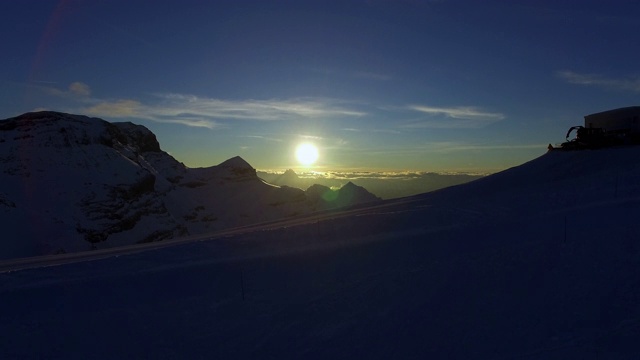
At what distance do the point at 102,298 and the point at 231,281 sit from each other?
151 inches

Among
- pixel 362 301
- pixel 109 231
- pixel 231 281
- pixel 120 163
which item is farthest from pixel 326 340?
pixel 120 163

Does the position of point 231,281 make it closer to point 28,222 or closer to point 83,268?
point 83,268

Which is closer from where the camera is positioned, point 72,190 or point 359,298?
point 359,298

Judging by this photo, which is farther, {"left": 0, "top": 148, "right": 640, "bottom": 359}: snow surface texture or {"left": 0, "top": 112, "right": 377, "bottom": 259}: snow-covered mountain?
{"left": 0, "top": 112, "right": 377, "bottom": 259}: snow-covered mountain

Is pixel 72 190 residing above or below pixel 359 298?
above

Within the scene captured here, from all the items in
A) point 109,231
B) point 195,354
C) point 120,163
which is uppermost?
point 120,163

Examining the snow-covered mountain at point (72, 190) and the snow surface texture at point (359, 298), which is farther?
the snow-covered mountain at point (72, 190)

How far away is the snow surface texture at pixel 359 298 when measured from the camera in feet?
36.4

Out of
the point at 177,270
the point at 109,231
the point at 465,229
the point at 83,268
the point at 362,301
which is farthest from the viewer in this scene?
the point at 109,231

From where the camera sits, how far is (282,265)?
16547mm

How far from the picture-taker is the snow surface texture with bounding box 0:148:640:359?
11.1 metres

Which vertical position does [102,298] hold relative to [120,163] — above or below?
below

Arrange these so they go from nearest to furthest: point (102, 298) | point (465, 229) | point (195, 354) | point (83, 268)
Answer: point (195, 354) → point (102, 298) → point (83, 268) → point (465, 229)

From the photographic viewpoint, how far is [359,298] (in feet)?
44.0
